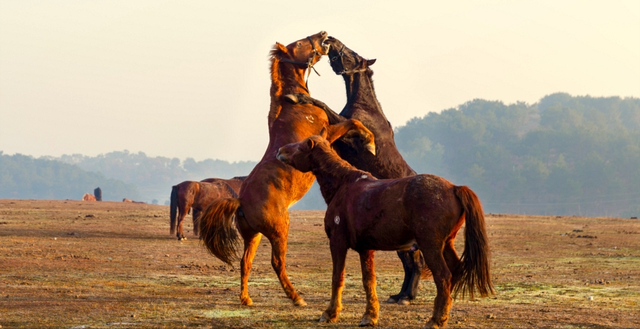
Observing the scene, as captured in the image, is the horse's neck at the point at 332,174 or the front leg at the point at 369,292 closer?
the front leg at the point at 369,292

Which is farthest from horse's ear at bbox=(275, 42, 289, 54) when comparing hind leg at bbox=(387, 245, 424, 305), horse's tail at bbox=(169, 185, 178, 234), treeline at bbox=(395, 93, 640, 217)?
treeline at bbox=(395, 93, 640, 217)

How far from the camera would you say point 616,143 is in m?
110

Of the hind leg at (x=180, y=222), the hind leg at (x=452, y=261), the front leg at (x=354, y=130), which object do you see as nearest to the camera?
the hind leg at (x=452, y=261)

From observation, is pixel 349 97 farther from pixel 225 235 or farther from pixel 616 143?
pixel 616 143

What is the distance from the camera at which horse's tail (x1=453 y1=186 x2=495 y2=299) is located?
716 cm

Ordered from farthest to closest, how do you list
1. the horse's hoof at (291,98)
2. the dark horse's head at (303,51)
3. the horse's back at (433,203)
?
the dark horse's head at (303,51) < the horse's hoof at (291,98) < the horse's back at (433,203)

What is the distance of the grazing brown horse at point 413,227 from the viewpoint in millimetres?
7125

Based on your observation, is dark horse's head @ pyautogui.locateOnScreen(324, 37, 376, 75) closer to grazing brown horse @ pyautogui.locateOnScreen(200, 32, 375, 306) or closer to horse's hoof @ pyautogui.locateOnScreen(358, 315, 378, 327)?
grazing brown horse @ pyautogui.locateOnScreen(200, 32, 375, 306)

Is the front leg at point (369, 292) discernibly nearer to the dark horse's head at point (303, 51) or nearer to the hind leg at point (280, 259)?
the hind leg at point (280, 259)

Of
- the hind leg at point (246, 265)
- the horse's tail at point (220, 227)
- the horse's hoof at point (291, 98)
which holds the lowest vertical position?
the hind leg at point (246, 265)

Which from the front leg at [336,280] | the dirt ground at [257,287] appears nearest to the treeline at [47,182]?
the dirt ground at [257,287]

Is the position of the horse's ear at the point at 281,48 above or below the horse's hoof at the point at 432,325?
above

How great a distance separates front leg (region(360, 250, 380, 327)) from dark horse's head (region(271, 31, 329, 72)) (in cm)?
439

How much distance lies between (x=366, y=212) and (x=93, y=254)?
10.2 metres
